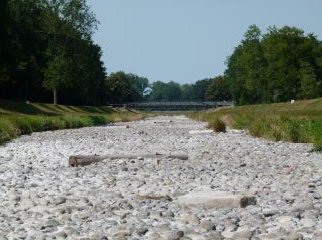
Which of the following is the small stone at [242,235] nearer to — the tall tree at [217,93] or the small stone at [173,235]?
the small stone at [173,235]

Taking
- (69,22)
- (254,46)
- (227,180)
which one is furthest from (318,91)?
(227,180)

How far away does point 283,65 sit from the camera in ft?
258

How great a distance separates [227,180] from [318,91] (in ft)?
226

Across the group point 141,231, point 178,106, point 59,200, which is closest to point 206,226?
point 141,231

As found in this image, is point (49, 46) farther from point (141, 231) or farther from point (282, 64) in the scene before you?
point (141, 231)

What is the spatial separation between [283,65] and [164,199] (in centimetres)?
7307

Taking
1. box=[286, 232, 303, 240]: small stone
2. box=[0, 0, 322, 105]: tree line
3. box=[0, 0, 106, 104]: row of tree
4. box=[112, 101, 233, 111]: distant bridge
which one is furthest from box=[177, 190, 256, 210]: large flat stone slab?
box=[112, 101, 233, 111]: distant bridge

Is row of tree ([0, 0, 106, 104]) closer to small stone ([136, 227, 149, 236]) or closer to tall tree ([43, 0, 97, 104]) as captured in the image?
tall tree ([43, 0, 97, 104])

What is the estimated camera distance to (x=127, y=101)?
145250 mm

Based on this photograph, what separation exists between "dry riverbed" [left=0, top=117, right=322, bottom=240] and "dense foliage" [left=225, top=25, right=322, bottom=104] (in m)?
64.3

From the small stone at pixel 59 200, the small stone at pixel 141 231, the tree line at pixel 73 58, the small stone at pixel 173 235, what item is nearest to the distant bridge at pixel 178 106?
the tree line at pixel 73 58

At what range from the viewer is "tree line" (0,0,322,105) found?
61750mm

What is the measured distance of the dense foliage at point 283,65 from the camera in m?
76.2

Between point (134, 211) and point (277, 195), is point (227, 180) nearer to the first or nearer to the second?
point (277, 195)
